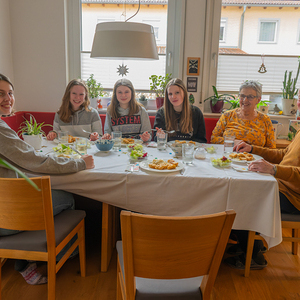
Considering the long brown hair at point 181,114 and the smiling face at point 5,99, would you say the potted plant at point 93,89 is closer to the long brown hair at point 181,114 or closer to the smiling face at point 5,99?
the long brown hair at point 181,114

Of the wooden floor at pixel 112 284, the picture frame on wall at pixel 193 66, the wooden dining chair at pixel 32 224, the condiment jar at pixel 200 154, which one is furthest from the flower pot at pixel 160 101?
the wooden dining chair at pixel 32 224

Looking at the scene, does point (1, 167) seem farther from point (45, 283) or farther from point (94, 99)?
point (94, 99)

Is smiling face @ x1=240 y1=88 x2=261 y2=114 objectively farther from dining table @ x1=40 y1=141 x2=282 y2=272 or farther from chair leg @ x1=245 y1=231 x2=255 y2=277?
chair leg @ x1=245 y1=231 x2=255 y2=277

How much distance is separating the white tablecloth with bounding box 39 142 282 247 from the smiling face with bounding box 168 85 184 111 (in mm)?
1098

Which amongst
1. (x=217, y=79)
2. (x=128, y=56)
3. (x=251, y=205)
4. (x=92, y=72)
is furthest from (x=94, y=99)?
(x=251, y=205)

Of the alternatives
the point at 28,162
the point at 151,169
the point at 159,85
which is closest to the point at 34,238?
the point at 28,162

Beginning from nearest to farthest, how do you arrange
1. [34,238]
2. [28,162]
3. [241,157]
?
[34,238] < [28,162] < [241,157]

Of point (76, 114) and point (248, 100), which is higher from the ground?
point (248, 100)

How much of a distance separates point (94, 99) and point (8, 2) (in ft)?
4.73

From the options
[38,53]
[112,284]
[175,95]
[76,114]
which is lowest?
[112,284]

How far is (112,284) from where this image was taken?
1.76m

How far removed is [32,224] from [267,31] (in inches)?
140

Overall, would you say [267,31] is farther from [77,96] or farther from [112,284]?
[112,284]

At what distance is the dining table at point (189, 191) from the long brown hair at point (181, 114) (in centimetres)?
99
